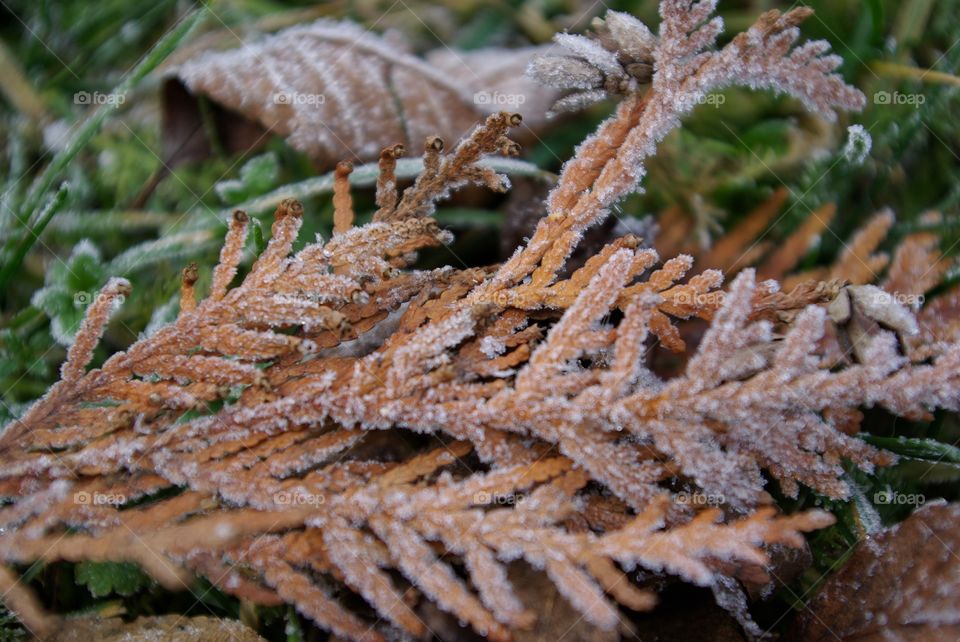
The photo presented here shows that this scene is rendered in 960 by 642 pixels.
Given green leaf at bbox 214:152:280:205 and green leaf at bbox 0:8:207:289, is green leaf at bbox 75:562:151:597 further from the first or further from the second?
green leaf at bbox 214:152:280:205

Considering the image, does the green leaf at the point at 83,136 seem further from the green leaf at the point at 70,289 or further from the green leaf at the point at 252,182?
the green leaf at the point at 252,182

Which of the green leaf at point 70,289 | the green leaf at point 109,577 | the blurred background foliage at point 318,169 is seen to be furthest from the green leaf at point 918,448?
A: the green leaf at point 70,289

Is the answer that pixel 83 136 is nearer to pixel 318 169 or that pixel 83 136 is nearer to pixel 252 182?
pixel 252 182

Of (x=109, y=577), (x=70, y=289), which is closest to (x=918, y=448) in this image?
(x=109, y=577)

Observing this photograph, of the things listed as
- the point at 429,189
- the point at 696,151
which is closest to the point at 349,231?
the point at 429,189

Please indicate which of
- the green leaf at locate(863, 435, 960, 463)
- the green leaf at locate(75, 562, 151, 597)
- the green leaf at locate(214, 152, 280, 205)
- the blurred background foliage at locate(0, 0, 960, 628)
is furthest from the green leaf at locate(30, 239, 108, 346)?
the green leaf at locate(863, 435, 960, 463)

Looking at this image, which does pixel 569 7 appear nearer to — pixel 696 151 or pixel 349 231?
pixel 696 151
